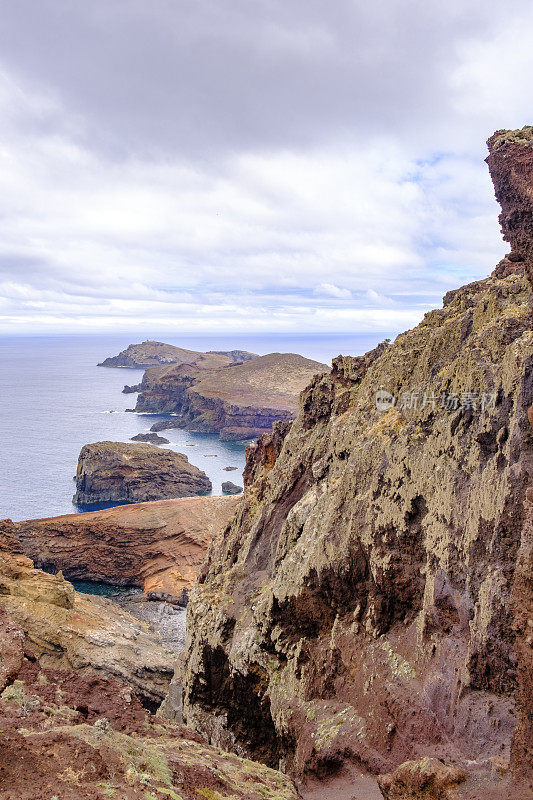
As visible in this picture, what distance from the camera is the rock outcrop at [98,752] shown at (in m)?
8.29

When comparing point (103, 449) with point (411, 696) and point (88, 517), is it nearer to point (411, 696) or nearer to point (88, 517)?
point (88, 517)

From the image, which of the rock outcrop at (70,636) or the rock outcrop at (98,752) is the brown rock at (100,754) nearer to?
the rock outcrop at (98,752)

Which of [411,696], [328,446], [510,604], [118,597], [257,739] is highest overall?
[328,446]

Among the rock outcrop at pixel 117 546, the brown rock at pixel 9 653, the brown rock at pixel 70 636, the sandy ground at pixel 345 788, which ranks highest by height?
the brown rock at pixel 9 653

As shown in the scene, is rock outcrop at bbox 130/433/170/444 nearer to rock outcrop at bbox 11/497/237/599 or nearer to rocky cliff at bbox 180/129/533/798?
rock outcrop at bbox 11/497/237/599

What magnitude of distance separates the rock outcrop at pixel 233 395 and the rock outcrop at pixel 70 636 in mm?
83801

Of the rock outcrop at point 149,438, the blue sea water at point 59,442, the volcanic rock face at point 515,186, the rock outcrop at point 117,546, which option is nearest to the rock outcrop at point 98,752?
the volcanic rock face at point 515,186

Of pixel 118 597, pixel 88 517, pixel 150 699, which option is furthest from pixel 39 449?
pixel 150 699

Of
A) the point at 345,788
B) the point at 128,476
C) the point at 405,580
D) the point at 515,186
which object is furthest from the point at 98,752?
the point at 128,476

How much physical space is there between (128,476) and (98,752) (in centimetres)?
6728

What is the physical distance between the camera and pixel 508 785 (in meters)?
A: 6.98

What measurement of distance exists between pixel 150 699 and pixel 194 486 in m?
50.5

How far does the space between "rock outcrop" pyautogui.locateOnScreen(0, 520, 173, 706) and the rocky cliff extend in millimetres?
9235

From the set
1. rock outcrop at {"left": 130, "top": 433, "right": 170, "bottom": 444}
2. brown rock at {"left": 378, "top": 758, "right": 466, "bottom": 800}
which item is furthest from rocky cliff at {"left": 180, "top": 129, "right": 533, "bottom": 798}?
rock outcrop at {"left": 130, "top": 433, "right": 170, "bottom": 444}
